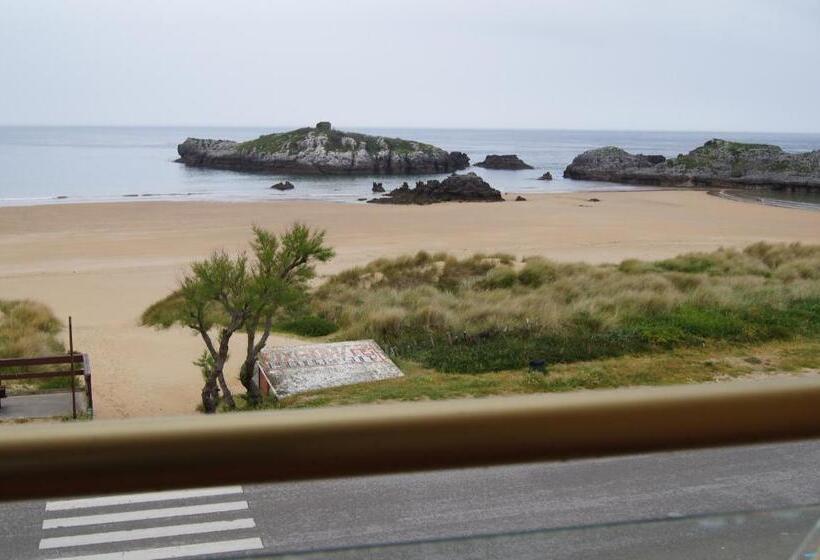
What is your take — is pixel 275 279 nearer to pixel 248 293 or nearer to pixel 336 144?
pixel 248 293

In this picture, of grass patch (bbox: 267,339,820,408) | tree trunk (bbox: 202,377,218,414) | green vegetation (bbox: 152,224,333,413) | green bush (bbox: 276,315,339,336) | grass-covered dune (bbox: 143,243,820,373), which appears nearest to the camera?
grass patch (bbox: 267,339,820,408)

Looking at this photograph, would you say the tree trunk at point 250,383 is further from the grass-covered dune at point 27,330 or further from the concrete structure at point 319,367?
the grass-covered dune at point 27,330

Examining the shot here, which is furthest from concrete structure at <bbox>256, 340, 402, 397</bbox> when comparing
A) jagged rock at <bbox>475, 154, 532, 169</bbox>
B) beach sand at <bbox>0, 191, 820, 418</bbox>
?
jagged rock at <bbox>475, 154, 532, 169</bbox>

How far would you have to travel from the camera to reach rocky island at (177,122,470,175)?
298 feet

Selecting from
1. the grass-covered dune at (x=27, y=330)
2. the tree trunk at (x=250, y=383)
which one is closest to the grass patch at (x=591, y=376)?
the tree trunk at (x=250, y=383)

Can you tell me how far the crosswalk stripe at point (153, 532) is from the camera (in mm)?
3348

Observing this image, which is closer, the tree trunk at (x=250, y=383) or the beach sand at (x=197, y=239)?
the tree trunk at (x=250, y=383)

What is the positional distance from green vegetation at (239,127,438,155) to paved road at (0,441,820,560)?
301ft

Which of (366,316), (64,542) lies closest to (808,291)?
(366,316)

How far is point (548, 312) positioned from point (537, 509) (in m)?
13.1

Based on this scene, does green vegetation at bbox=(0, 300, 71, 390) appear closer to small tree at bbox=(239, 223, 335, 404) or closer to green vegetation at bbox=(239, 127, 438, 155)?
small tree at bbox=(239, 223, 335, 404)

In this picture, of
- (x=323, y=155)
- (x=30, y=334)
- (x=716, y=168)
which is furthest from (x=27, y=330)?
(x=323, y=155)

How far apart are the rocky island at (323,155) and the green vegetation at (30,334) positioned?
235 ft

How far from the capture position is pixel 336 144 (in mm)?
96438
